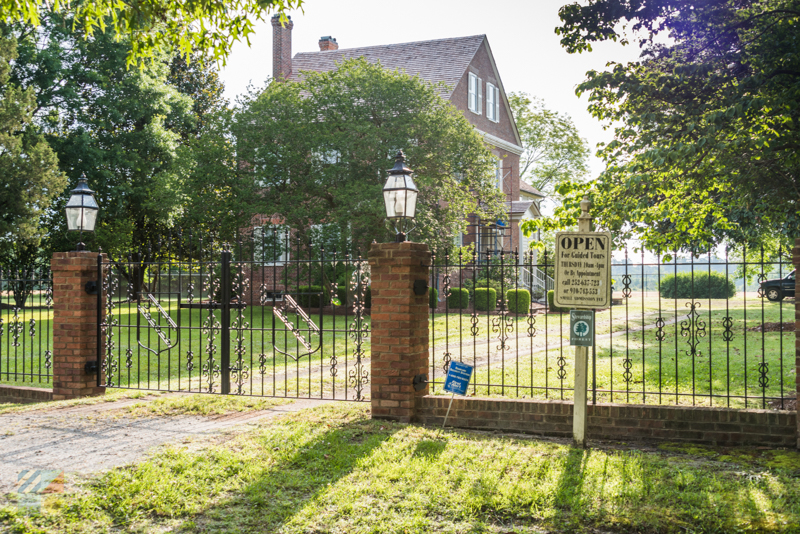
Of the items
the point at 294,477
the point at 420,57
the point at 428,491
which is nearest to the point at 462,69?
the point at 420,57

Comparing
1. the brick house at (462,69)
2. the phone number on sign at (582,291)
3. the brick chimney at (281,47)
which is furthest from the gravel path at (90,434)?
the brick chimney at (281,47)

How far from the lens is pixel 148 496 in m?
4.54

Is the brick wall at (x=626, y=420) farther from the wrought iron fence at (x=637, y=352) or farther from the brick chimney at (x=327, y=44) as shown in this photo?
the brick chimney at (x=327, y=44)

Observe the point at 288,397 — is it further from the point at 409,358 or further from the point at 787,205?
the point at 787,205

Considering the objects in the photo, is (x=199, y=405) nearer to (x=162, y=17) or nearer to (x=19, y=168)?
(x=162, y=17)

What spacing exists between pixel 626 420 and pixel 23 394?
7.72 meters

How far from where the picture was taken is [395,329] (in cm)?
680

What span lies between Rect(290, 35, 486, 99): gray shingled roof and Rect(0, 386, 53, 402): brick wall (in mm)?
21954

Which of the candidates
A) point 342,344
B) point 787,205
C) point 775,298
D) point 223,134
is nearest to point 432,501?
point 787,205

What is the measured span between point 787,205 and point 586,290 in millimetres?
5442

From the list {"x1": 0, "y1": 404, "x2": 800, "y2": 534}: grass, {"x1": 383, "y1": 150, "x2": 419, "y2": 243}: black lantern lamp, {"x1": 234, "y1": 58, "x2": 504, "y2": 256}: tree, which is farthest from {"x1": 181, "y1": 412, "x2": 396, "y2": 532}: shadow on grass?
{"x1": 234, "y1": 58, "x2": 504, "y2": 256}: tree

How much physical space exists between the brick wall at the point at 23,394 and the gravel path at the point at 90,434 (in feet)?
3.76

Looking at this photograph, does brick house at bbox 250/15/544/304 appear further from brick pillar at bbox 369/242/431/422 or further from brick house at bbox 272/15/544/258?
brick pillar at bbox 369/242/431/422

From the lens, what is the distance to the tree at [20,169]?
2183 cm
